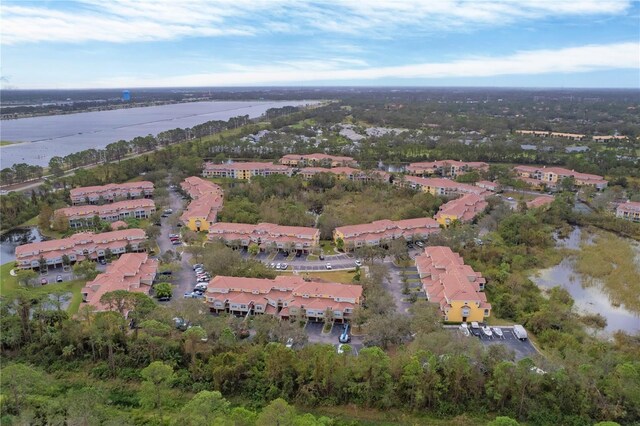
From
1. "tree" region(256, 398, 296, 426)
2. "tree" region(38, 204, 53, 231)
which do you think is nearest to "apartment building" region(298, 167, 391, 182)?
"tree" region(38, 204, 53, 231)

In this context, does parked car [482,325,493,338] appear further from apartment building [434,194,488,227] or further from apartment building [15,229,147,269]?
apartment building [15,229,147,269]

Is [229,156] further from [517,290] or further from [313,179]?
[517,290]

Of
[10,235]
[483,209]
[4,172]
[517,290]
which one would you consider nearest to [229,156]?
[4,172]

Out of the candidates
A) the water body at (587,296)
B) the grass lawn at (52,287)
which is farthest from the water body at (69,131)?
the water body at (587,296)

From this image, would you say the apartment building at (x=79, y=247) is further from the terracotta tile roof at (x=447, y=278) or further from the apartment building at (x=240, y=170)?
the apartment building at (x=240, y=170)

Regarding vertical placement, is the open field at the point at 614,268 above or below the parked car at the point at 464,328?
above

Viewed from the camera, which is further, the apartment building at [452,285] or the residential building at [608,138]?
the residential building at [608,138]

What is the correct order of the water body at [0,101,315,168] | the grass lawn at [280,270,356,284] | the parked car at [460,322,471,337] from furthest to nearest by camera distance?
the water body at [0,101,315,168]
the grass lawn at [280,270,356,284]
the parked car at [460,322,471,337]
